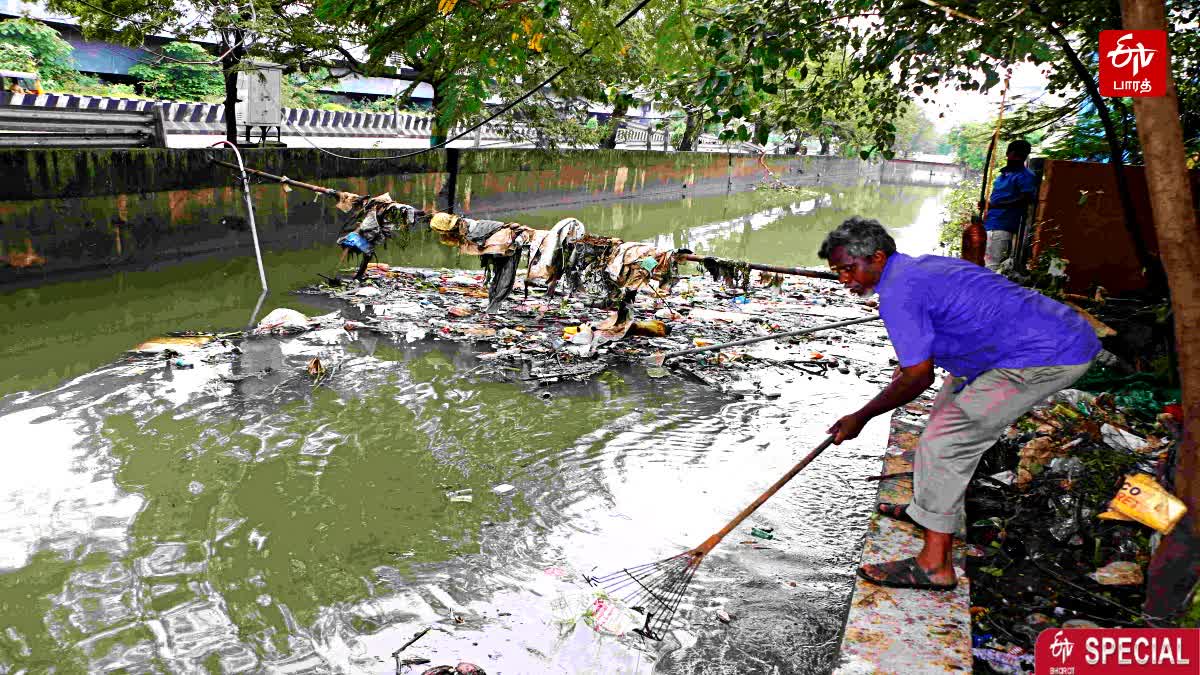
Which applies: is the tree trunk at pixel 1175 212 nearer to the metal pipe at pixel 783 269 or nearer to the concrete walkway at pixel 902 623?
the concrete walkway at pixel 902 623

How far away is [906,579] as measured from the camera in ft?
9.23

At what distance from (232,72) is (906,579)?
393 inches

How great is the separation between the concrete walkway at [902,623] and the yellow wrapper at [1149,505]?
0.57 meters

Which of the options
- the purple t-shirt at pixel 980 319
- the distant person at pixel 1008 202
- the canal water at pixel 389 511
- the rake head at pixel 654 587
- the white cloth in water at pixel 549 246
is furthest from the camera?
the white cloth in water at pixel 549 246

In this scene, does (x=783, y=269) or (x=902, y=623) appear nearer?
(x=902, y=623)

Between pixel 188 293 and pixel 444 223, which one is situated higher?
pixel 444 223

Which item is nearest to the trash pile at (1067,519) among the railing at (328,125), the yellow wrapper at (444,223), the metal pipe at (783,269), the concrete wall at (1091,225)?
the concrete wall at (1091,225)

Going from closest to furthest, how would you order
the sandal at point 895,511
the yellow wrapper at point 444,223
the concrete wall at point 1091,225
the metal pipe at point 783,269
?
1. the sandal at point 895,511
2. the concrete wall at point 1091,225
3. the metal pipe at point 783,269
4. the yellow wrapper at point 444,223

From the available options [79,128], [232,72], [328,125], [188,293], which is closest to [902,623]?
[188,293]

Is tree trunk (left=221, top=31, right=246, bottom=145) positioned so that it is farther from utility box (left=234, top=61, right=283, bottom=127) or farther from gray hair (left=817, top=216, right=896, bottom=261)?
gray hair (left=817, top=216, right=896, bottom=261)

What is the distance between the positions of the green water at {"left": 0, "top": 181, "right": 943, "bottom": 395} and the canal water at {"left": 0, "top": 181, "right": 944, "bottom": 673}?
0.08 meters

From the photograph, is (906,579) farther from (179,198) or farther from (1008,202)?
(179,198)

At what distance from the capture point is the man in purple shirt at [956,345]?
2.61 meters

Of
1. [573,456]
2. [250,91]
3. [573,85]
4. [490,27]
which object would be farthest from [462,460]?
[573,85]
